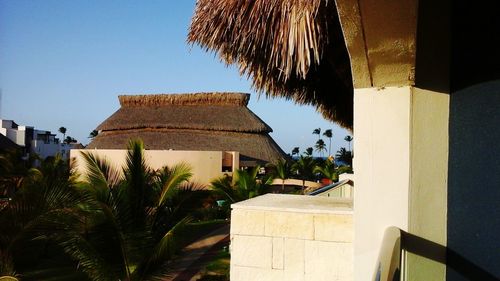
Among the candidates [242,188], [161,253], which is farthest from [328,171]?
[161,253]

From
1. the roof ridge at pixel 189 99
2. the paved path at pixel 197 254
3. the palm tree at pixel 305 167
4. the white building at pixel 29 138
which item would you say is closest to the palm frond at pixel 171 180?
the paved path at pixel 197 254

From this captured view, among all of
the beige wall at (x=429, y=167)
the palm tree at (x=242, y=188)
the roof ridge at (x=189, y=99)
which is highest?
the roof ridge at (x=189, y=99)

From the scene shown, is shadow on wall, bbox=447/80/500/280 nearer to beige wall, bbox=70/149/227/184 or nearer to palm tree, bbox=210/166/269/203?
palm tree, bbox=210/166/269/203

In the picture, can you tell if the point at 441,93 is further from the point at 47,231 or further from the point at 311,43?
the point at 47,231

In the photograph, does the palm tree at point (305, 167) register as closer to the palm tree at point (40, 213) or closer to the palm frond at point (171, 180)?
the palm frond at point (171, 180)

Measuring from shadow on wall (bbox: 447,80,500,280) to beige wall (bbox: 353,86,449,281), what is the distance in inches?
1.8

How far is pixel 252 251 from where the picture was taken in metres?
3.17

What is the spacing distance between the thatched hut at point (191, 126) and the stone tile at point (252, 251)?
30273 mm

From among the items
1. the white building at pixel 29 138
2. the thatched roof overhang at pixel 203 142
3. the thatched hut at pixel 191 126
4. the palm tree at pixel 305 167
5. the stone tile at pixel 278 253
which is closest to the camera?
the stone tile at pixel 278 253

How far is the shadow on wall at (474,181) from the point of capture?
2152 millimetres

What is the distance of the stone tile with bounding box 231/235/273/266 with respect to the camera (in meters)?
3.13

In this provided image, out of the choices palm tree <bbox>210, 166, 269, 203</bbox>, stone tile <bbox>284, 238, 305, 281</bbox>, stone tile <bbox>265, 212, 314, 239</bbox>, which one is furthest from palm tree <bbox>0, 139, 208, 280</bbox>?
palm tree <bbox>210, 166, 269, 203</bbox>

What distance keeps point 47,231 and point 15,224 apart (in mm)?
593

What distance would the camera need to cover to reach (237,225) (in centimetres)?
322
